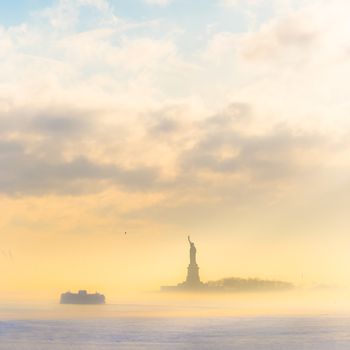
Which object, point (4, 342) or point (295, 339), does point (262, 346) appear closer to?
point (295, 339)

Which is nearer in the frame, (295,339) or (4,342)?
(4,342)

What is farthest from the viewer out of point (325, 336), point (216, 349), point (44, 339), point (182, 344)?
point (325, 336)

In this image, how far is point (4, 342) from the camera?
16812 centimetres

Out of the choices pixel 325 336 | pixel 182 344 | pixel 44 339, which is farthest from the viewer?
pixel 325 336

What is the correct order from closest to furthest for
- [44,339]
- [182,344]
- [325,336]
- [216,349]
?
1. [216,349]
2. [182,344]
3. [44,339]
4. [325,336]

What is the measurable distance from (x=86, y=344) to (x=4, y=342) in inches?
824

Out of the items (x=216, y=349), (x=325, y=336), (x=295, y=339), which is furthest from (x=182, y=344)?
(x=325, y=336)

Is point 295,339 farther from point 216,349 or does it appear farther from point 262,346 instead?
point 216,349

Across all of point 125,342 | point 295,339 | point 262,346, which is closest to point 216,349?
point 262,346

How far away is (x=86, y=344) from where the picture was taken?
164250mm

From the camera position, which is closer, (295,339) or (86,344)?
(86,344)

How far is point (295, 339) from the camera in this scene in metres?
183

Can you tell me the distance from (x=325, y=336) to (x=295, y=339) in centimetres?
1446

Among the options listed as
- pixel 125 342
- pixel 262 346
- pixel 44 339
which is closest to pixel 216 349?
pixel 262 346
